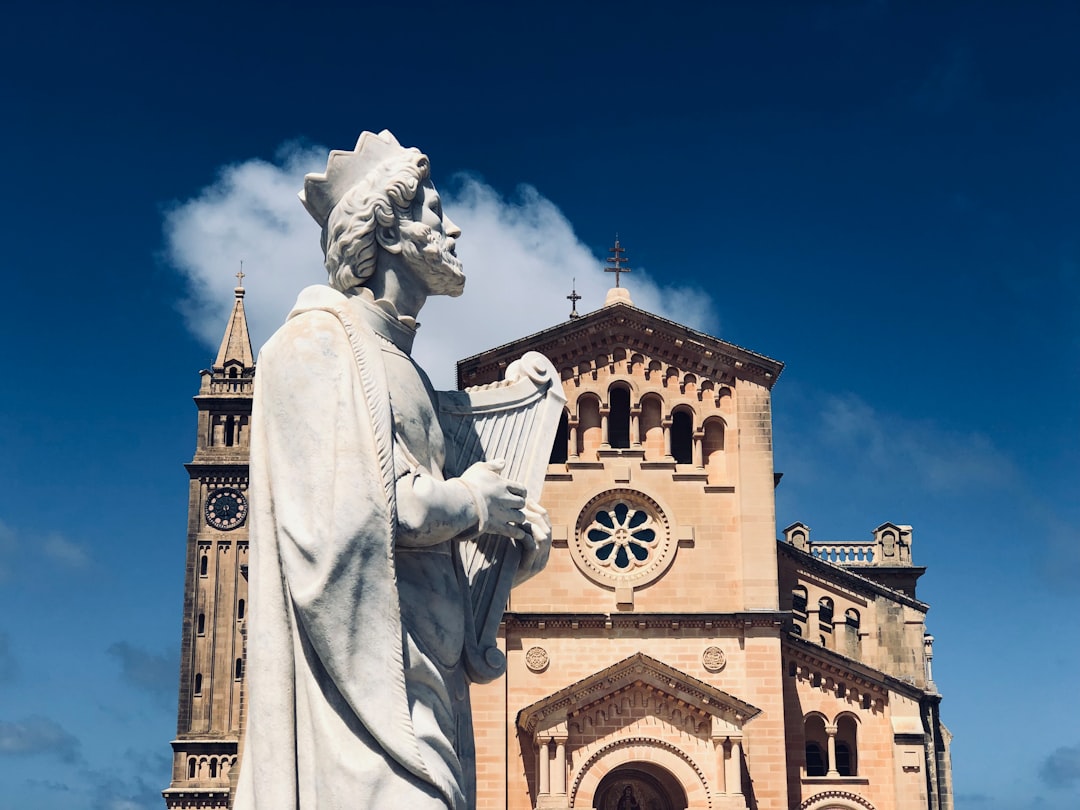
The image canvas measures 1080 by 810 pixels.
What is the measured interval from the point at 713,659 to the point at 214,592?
41.0 metres

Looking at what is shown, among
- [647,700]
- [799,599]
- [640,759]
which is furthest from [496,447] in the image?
[799,599]

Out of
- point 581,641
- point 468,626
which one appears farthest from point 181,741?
point 468,626

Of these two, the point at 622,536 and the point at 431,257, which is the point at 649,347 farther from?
the point at 431,257

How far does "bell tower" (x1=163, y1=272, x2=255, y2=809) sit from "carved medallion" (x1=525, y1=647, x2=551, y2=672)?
36032 millimetres

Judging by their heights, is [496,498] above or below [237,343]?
below

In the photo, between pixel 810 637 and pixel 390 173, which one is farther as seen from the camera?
pixel 810 637

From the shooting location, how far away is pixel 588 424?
38.5m

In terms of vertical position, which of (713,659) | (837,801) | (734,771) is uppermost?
(713,659)

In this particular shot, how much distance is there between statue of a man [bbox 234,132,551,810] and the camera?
193 inches

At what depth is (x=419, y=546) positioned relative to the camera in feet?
17.1

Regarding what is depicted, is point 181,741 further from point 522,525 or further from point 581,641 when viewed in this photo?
point 522,525

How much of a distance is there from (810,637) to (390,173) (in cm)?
3572

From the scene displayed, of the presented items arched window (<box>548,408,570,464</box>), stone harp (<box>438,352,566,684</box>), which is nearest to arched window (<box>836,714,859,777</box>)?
arched window (<box>548,408,570,464</box>)

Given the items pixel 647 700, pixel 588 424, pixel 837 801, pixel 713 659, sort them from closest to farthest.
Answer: pixel 647 700
pixel 713 659
pixel 837 801
pixel 588 424
